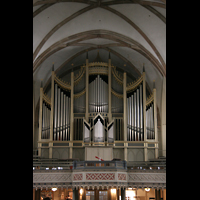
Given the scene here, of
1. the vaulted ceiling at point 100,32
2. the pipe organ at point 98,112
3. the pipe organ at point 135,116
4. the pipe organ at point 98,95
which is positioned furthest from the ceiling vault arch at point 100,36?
the pipe organ at point 98,95

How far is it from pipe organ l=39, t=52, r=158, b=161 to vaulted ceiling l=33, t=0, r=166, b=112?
6.19 ft

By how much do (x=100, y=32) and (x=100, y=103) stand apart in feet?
15.0

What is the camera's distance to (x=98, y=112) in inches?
739

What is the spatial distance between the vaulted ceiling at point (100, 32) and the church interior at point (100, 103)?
56mm

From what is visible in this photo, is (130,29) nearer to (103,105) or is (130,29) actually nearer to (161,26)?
(161,26)

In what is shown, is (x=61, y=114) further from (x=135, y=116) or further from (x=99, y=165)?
(x=99, y=165)

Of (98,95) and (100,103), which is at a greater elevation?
(98,95)

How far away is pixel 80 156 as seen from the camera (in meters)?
18.1

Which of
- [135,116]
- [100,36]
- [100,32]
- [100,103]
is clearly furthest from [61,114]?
[100,32]

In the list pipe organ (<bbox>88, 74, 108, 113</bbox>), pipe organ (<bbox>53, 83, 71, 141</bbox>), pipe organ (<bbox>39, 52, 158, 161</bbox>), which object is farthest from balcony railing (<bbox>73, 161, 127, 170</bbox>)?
pipe organ (<bbox>88, 74, 108, 113</bbox>)

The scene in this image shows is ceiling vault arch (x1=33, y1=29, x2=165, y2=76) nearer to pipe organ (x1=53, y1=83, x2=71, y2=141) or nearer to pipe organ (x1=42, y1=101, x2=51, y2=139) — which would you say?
pipe organ (x1=53, y1=83, x2=71, y2=141)

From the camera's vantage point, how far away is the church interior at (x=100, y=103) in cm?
1473

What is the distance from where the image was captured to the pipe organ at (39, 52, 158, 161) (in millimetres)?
18156
